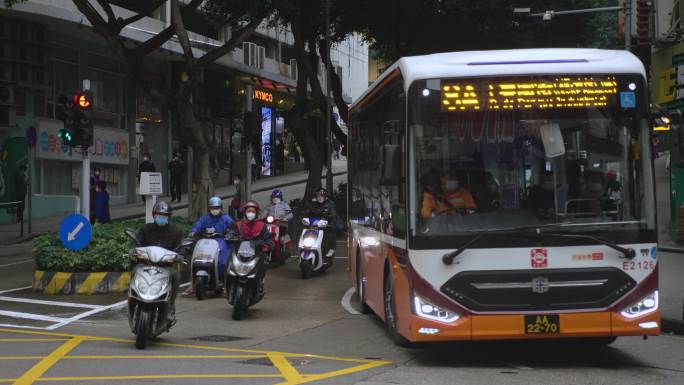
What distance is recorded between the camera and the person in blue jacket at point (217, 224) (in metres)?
15.4

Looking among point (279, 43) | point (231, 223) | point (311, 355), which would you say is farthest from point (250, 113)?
point (279, 43)

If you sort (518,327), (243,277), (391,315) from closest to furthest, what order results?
1. (518,327)
2. (391,315)
3. (243,277)

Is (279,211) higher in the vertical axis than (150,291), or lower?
higher

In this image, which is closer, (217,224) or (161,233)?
(161,233)

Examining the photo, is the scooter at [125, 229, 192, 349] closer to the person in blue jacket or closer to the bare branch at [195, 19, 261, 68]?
the person in blue jacket

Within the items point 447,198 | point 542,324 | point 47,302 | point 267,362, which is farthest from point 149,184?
point 542,324

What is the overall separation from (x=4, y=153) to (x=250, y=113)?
12740 mm

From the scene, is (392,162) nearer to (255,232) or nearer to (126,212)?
(255,232)

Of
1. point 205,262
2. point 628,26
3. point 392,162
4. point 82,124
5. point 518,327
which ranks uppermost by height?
point 628,26

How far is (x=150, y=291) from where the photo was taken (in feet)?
35.9

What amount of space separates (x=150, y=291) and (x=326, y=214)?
8.66m

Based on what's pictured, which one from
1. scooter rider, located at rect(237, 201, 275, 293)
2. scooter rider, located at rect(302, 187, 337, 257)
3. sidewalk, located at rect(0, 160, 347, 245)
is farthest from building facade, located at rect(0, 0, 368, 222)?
scooter rider, located at rect(237, 201, 275, 293)

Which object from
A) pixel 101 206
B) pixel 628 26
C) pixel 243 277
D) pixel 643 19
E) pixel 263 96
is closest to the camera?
pixel 243 277

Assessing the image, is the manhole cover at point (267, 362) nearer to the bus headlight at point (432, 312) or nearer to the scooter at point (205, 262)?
the bus headlight at point (432, 312)
